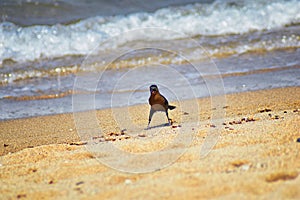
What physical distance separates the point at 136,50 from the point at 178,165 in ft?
21.1

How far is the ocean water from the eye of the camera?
21.7 ft

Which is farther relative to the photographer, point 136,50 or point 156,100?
point 136,50

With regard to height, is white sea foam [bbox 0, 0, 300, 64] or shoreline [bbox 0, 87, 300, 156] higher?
white sea foam [bbox 0, 0, 300, 64]

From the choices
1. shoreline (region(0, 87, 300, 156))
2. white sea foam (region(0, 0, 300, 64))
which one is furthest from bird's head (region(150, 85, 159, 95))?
white sea foam (region(0, 0, 300, 64))

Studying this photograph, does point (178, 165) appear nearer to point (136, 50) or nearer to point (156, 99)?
point (156, 99)

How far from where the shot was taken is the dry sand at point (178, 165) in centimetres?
241

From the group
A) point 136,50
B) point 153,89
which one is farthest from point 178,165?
point 136,50

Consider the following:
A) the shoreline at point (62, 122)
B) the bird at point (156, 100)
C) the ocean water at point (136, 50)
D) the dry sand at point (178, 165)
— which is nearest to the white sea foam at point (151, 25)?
the ocean water at point (136, 50)

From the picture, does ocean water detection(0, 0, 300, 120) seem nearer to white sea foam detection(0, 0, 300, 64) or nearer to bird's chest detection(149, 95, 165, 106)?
white sea foam detection(0, 0, 300, 64)

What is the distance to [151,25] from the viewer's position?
1077cm

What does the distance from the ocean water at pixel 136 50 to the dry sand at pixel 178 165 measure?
6.13 feet

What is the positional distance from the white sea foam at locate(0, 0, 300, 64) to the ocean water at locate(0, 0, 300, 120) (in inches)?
0.9

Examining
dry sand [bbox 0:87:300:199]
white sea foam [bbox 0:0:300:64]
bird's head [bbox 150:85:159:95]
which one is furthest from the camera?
white sea foam [bbox 0:0:300:64]

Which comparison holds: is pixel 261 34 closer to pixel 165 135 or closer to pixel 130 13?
pixel 130 13
